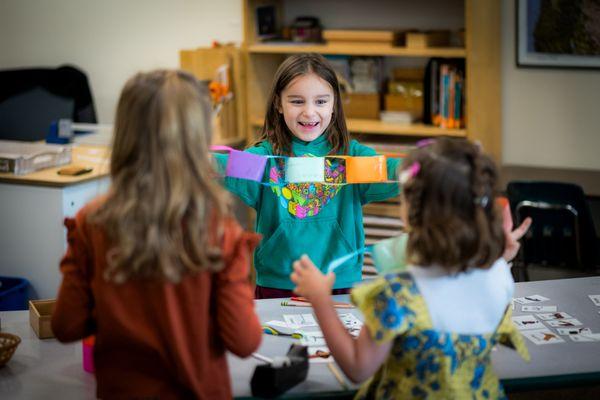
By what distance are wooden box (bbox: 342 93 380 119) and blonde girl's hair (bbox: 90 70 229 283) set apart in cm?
300

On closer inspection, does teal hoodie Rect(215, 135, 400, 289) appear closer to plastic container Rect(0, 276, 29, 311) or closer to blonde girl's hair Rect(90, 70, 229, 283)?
blonde girl's hair Rect(90, 70, 229, 283)

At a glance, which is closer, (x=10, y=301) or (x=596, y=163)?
(x=10, y=301)

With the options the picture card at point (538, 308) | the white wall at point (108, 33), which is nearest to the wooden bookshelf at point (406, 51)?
the white wall at point (108, 33)

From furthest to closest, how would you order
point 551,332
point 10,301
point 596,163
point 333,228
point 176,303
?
point 596,163 → point 10,301 → point 333,228 → point 551,332 → point 176,303

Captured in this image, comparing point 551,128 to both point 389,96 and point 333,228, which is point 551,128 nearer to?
point 389,96

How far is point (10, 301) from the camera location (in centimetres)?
354

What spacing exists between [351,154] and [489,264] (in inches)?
40.1

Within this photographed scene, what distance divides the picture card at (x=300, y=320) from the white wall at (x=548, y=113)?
2.43m

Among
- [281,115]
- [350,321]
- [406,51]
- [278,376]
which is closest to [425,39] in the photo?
[406,51]

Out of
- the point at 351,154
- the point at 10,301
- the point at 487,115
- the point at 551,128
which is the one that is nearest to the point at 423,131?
the point at 487,115

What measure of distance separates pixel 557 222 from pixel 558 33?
3.35ft

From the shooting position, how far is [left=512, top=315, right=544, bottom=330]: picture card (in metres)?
2.10

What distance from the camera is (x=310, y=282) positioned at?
1.68 metres

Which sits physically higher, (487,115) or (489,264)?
(487,115)
